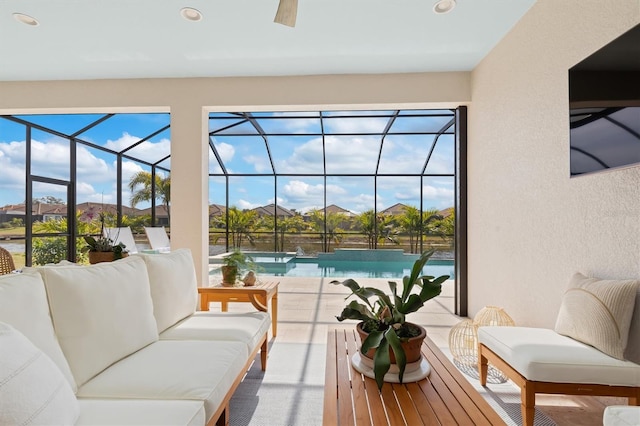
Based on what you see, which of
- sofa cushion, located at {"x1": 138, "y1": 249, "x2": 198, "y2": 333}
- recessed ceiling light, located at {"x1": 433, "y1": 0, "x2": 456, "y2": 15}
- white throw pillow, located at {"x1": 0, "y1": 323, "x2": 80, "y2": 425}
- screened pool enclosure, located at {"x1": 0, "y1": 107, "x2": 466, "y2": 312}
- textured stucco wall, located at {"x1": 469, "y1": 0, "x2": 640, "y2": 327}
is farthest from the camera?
screened pool enclosure, located at {"x1": 0, "y1": 107, "x2": 466, "y2": 312}

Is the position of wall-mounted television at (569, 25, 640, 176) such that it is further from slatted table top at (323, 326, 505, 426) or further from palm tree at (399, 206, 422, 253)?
palm tree at (399, 206, 422, 253)

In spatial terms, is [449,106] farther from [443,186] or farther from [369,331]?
[443,186]

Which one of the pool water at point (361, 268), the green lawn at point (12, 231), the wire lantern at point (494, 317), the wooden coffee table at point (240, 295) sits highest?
the green lawn at point (12, 231)

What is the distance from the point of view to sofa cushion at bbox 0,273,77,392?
135 centimetres

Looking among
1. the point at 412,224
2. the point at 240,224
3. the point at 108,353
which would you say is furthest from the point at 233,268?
the point at 412,224

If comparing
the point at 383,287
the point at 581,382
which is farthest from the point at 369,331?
the point at 383,287

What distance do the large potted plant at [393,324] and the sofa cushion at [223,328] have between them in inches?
32.3

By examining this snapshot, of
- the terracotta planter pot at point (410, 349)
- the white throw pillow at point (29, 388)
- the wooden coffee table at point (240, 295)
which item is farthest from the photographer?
the wooden coffee table at point (240, 295)

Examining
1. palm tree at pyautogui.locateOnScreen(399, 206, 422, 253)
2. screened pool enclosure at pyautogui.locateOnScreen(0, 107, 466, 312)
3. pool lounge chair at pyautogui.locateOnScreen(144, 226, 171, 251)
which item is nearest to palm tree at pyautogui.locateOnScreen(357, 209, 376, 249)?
screened pool enclosure at pyautogui.locateOnScreen(0, 107, 466, 312)

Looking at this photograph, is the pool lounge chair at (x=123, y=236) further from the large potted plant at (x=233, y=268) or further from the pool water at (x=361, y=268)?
the large potted plant at (x=233, y=268)

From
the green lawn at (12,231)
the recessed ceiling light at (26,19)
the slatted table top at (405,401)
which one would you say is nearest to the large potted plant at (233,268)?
the slatted table top at (405,401)

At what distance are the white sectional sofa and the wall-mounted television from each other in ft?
7.81

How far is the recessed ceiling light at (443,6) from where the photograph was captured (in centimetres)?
276

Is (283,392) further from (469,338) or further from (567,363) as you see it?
(567,363)
